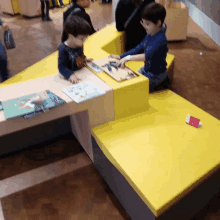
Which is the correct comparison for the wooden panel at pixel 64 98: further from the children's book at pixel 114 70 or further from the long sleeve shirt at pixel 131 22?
the long sleeve shirt at pixel 131 22

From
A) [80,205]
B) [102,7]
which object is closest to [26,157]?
[80,205]

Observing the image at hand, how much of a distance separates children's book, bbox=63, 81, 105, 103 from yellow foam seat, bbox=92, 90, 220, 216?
0.30m

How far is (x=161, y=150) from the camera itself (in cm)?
161

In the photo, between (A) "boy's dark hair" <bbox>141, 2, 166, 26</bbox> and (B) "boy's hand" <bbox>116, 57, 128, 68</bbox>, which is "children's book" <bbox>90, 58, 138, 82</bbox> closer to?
(B) "boy's hand" <bbox>116, 57, 128, 68</bbox>

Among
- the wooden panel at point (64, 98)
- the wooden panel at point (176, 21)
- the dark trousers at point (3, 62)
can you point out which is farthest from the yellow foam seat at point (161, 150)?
the wooden panel at point (176, 21)

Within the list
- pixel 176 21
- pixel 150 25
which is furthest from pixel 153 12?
pixel 176 21

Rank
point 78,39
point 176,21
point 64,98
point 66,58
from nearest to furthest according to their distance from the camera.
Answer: point 64,98, point 78,39, point 66,58, point 176,21

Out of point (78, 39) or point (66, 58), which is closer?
point (78, 39)

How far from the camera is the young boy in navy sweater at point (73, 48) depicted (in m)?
1.69

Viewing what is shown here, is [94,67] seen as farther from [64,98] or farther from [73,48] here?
[64,98]

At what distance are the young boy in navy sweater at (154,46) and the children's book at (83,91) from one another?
0.40 metres

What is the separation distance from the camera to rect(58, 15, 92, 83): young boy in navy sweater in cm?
169

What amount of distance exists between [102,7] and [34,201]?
6706mm

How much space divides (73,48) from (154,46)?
66 centimetres
